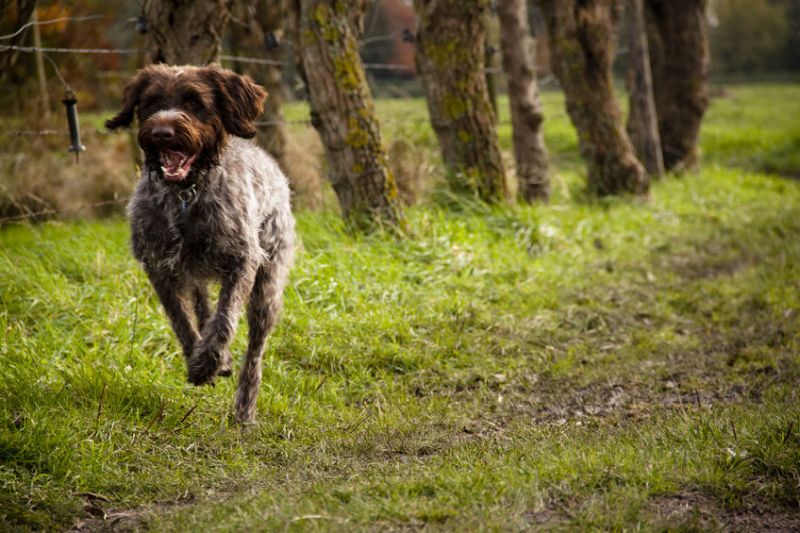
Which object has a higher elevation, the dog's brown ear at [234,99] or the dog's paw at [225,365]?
the dog's brown ear at [234,99]

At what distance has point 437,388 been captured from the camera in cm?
591

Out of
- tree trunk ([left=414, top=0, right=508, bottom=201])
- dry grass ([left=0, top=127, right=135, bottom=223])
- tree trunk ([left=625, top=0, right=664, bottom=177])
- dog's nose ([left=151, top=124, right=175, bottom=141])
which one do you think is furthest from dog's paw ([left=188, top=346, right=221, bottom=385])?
tree trunk ([left=625, top=0, right=664, bottom=177])

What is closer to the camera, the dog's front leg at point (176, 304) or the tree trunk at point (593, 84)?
the dog's front leg at point (176, 304)

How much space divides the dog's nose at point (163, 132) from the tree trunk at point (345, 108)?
3.74 meters

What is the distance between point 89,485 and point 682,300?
5.74m

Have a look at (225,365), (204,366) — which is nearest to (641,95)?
(225,365)

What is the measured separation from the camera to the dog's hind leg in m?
5.07

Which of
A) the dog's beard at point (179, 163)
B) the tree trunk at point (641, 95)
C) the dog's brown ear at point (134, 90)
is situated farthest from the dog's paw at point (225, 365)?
the tree trunk at point (641, 95)

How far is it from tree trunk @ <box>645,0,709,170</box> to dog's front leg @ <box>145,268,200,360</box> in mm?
12034

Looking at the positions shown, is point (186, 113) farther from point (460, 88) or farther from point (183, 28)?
point (460, 88)

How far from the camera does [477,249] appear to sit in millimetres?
8484

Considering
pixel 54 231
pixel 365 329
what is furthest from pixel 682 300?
pixel 54 231

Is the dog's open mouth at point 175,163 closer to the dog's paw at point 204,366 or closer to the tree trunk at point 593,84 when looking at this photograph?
the dog's paw at point 204,366

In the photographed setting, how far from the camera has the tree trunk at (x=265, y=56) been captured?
36.5 ft
